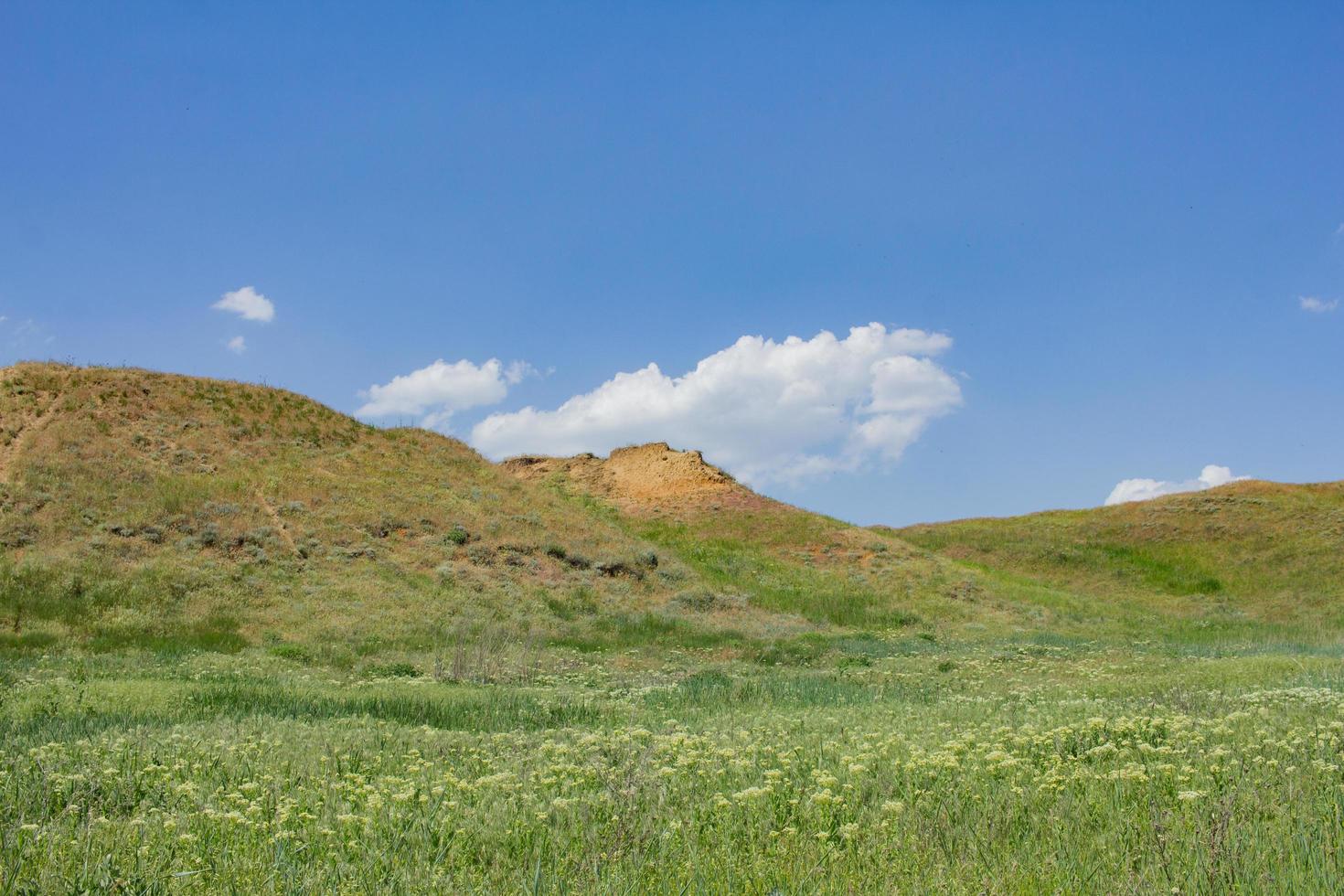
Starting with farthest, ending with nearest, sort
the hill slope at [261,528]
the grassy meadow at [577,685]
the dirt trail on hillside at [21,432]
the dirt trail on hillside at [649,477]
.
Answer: the dirt trail on hillside at [649,477], the dirt trail on hillside at [21,432], the hill slope at [261,528], the grassy meadow at [577,685]

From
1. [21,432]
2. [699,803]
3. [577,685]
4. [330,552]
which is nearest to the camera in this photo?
[699,803]

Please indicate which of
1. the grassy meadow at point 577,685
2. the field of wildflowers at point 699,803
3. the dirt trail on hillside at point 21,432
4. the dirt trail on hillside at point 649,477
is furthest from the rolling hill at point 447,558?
the field of wildflowers at point 699,803

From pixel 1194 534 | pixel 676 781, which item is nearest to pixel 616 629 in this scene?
pixel 676 781

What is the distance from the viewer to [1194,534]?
58.2m

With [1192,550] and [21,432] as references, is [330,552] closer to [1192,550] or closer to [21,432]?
[21,432]

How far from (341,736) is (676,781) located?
185 inches

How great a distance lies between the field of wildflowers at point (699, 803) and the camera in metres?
4.20

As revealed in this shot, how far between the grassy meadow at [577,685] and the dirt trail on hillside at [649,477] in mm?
2440

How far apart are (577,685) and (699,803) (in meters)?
13.2

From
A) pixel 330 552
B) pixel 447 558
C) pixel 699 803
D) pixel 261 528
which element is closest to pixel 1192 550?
pixel 447 558

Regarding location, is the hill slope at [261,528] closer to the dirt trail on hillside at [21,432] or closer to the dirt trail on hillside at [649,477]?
the dirt trail on hillside at [21,432]

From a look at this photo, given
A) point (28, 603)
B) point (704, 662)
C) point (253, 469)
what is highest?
point (253, 469)

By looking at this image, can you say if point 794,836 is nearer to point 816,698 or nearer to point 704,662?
point 816,698

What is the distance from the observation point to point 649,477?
62.8m
